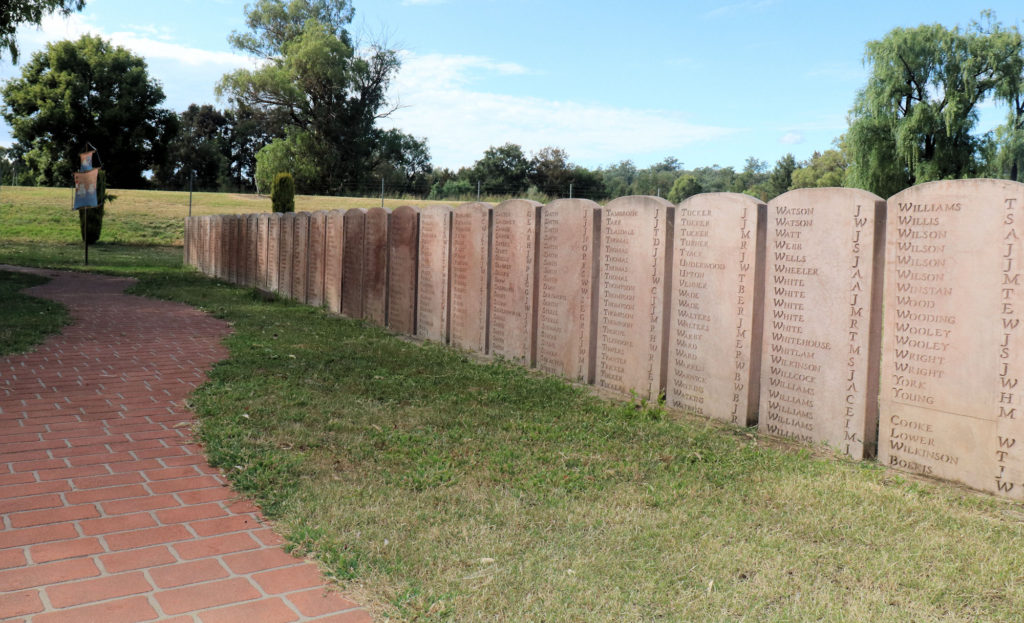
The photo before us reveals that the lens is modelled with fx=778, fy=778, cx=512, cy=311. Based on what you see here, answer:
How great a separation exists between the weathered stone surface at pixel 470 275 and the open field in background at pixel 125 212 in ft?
69.7

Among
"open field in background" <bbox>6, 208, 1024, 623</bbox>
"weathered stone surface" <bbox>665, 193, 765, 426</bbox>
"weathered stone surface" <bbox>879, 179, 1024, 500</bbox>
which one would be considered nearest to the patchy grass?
"open field in background" <bbox>6, 208, 1024, 623</bbox>

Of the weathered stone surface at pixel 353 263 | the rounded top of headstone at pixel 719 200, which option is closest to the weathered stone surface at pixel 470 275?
the weathered stone surface at pixel 353 263

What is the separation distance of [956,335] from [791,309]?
1.09m

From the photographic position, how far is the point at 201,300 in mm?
12914

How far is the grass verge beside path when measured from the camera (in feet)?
9.45

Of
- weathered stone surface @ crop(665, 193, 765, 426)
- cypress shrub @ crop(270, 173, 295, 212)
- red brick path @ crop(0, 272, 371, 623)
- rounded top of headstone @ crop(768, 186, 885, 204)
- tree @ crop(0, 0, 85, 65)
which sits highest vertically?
tree @ crop(0, 0, 85, 65)

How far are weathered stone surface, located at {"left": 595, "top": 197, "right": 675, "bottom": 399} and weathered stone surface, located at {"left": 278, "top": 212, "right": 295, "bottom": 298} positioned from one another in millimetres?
9036

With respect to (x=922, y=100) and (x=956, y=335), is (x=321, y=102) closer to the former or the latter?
(x=922, y=100)

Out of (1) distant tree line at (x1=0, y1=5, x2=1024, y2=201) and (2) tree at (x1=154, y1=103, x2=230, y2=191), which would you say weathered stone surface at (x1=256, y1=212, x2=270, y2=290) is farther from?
(2) tree at (x1=154, y1=103, x2=230, y2=191)

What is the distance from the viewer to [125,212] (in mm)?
35750

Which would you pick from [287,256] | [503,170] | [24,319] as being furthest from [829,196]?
[503,170]

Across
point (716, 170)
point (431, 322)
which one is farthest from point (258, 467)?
point (716, 170)

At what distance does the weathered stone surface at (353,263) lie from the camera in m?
11.4

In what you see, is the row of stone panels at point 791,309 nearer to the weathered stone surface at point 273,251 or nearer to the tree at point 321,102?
the weathered stone surface at point 273,251
